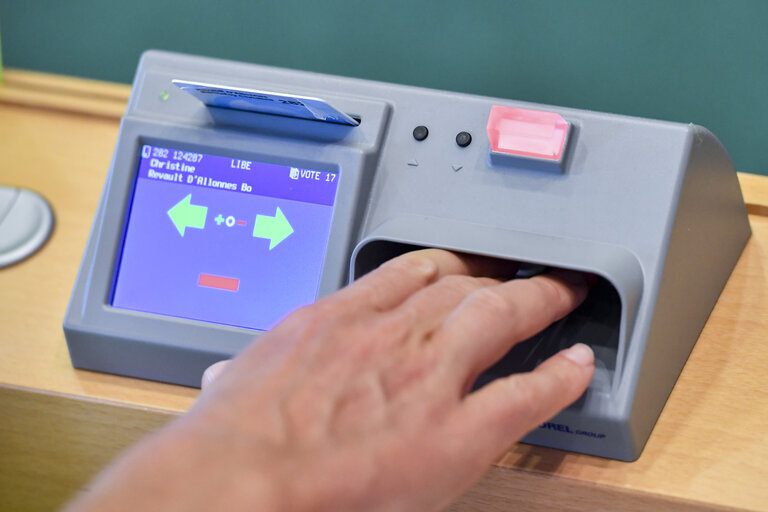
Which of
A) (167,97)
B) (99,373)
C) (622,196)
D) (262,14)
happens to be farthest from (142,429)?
(262,14)

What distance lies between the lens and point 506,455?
0.65 metres

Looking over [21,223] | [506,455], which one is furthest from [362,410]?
[21,223]

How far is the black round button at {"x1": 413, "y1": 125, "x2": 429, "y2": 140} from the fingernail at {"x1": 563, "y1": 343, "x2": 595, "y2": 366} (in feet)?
0.72

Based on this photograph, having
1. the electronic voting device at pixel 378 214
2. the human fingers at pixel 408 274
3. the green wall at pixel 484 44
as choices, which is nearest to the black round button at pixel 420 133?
the electronic voting device at pixel 378 214

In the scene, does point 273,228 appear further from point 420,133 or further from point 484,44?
point 484,44

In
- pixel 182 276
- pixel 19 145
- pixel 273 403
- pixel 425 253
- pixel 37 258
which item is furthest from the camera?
pixel 19 145

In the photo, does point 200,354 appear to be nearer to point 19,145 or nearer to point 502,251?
point 502,251

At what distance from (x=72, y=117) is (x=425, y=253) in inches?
23.2

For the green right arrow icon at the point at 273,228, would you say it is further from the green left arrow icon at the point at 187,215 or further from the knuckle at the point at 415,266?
the knuckle at the point at 415,266

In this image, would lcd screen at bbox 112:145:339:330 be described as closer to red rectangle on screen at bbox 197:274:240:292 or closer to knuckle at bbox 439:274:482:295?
red rectangle on screen at bbox 197:274:240:292

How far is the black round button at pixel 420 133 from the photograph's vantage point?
706mm

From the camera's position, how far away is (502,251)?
24.3 inches

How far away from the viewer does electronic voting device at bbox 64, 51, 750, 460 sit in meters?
0.64

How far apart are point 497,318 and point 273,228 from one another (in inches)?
10.0
